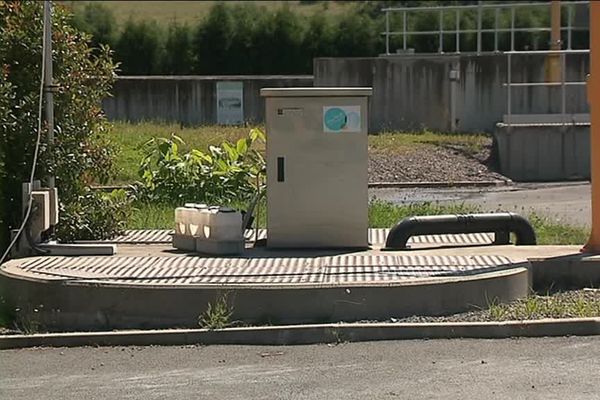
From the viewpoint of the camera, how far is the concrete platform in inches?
371

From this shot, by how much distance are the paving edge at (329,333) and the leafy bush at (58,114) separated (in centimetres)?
293

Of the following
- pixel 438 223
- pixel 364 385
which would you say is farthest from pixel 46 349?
pixel 438 223

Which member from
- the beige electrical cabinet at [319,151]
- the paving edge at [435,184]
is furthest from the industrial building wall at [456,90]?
the beige electrical cabinet at [319,151]

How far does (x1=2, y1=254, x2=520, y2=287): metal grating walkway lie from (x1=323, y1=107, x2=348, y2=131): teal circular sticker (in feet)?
4.36

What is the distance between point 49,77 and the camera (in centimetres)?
1160

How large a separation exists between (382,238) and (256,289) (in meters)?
3.60

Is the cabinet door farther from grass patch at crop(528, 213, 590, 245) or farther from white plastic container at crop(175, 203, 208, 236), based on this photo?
grass patch at crop(528, 213, 590, 245)

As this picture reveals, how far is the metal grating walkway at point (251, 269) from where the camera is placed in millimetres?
9789

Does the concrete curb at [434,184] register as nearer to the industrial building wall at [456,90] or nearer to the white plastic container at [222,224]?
the industrial building wall at [456,90]

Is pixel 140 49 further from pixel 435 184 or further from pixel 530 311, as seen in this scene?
pixel 530 311

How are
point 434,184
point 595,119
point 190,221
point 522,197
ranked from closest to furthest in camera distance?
point 595,119 → point 190,221 → point 522,197 → point 434,184

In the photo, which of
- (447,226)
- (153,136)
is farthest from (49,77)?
(153,136)

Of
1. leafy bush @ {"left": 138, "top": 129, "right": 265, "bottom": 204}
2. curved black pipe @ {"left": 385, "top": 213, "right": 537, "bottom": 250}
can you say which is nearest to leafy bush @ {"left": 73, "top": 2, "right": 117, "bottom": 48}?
leafy bush @ {"left": 138, "top": 129, "right": 265, "bottom": 204}

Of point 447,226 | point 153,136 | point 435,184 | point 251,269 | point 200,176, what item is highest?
point 153,136
